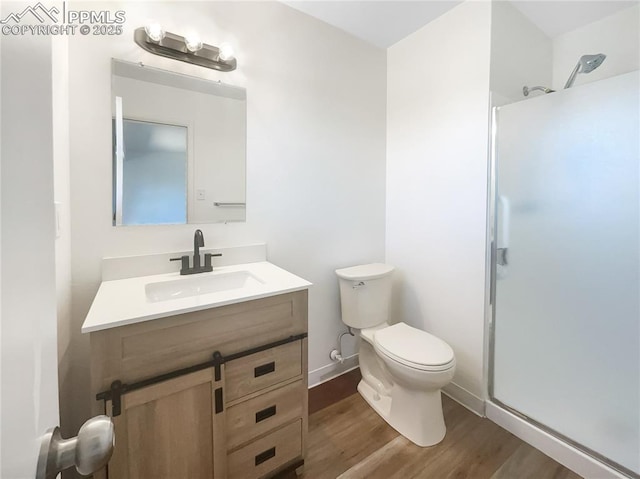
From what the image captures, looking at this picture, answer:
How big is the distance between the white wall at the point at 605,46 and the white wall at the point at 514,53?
0.39ft

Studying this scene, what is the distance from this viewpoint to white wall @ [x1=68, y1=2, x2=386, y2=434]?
1273 millimetres

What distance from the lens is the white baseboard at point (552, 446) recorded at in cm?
131

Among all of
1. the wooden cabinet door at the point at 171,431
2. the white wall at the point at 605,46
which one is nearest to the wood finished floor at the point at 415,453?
the wooden cabinet door at the point at 171,431

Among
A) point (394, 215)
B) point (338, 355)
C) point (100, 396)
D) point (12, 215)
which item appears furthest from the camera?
point (394, 215)

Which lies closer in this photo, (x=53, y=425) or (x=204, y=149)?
(x=53, y=425)

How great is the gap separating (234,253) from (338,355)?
1.06 m

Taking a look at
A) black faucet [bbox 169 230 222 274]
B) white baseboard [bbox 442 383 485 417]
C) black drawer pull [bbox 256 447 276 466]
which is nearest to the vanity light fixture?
black faucet [bbox 169 230 222 274]

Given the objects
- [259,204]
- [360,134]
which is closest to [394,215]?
[360,134]

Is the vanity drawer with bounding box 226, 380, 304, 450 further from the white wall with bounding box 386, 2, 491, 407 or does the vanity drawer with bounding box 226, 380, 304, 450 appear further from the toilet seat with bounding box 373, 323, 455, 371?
the white wall with bounding box 386, 2, 491, 407

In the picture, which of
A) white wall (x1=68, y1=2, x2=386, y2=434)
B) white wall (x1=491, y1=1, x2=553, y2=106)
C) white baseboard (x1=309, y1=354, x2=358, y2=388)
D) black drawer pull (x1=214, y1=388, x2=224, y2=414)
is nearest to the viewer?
black drawer pull (x1=214, y1=388, x2=224, y2=414)

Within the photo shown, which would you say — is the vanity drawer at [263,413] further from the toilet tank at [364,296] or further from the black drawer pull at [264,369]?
the toilet tank at [364,296]

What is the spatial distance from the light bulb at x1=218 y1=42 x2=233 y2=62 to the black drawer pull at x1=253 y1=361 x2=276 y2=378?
1.53m

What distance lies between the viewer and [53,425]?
42 cm

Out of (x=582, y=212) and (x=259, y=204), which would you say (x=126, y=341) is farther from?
(x=582, y=212)
